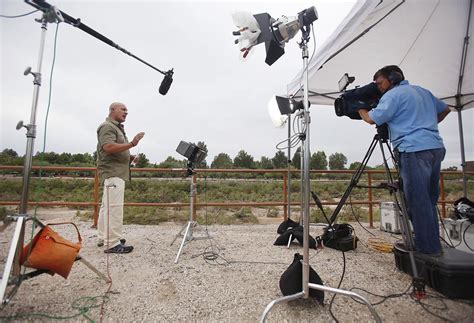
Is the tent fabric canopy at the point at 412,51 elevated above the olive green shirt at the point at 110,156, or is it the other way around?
the tent fabric canopy at the point at 412,51

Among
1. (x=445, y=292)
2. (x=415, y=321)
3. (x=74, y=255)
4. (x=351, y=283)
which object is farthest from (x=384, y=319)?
(x=74, y=255)

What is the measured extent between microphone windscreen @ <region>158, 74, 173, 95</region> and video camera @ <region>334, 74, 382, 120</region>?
175cm

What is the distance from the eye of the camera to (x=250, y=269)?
1905 mm

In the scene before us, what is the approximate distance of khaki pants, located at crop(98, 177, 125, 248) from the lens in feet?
7.48

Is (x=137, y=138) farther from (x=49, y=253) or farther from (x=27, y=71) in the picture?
(x=49, y=253)

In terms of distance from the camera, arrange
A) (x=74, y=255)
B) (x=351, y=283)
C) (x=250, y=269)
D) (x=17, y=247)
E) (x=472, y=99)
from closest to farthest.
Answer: (x=17, y=247), (x=74, y=255), (x=351, y=283), (x=250, y=269), (x=472, y=99)

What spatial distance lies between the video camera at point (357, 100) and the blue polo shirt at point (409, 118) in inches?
8.1

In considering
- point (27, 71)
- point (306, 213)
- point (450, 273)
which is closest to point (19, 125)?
point (27, 71)

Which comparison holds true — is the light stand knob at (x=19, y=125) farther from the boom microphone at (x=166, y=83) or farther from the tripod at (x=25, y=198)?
the boom microphone at (x=166, y=83)

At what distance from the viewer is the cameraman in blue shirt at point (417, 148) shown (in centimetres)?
160

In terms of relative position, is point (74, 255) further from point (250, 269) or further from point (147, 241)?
point (147, 241)

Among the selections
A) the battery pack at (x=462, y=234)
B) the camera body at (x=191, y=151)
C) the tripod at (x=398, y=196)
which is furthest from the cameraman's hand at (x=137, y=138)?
the battery pack at (x=462, y=234)

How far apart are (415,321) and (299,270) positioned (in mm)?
676

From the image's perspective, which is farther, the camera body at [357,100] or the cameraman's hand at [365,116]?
the camera body at [357,100]
